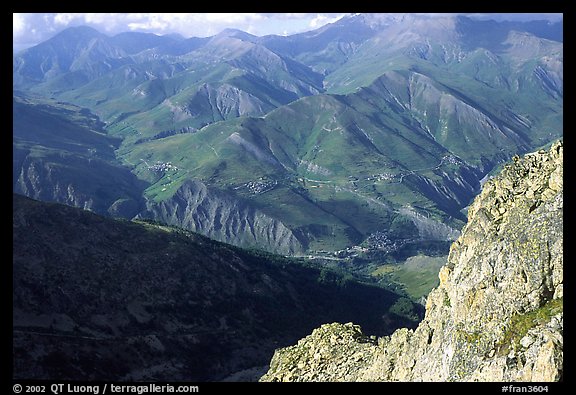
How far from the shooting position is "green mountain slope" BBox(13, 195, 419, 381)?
90.1m

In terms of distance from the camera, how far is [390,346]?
46.8 meters

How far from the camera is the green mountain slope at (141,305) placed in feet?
295

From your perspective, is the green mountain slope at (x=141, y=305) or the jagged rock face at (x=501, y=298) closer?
the jagged rock face at (x=501, y=298)

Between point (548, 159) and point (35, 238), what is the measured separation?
107 metres

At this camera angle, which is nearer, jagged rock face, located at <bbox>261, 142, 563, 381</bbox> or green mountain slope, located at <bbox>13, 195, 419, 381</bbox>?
jagged rock face, located at <bbox>261, 142, 563, 381</bbox>

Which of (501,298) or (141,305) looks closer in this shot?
(501,298)

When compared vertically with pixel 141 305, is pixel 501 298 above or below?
below

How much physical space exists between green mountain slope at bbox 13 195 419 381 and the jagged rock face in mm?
58134

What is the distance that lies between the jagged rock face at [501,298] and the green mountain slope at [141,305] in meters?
58.1

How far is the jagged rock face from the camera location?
30.6 metres

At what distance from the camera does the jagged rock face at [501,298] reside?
3061 cm

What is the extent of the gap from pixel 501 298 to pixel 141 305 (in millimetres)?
90581

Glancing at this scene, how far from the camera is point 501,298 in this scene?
1396 inches
